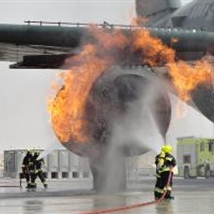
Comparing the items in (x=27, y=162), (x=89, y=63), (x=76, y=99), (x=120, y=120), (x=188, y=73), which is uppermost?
(x=89, y=63)

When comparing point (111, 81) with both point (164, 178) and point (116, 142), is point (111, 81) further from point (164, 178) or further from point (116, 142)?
point (164, 178)

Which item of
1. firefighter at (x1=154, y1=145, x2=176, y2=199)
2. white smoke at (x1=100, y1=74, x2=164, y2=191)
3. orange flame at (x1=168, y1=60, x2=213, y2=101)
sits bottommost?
firefighter at (x1=154, y1=145, x2=176, y2=199)

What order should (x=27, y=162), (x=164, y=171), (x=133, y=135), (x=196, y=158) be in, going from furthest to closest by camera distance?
1. (x=196, y=158)
2. (x=27, y=162)
3. (x=133, y=135)
4. (x=164, y=171)

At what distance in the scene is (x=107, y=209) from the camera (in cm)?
1567

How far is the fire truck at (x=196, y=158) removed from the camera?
4772 cm

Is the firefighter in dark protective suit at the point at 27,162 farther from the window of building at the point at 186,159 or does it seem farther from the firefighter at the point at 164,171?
the window of building at the point at 186,159

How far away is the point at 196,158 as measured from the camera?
49.0m

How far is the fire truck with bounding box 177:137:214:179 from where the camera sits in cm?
4772

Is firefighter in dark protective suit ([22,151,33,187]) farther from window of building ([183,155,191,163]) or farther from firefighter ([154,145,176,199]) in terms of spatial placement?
window of building ([183,155,191,163])

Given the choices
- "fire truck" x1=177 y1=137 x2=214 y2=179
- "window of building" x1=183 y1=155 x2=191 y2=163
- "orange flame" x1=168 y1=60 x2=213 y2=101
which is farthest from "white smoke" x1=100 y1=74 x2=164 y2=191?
"window of building" x1=183 y1=155 x2=191 y2=163

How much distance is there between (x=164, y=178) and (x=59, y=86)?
604cm

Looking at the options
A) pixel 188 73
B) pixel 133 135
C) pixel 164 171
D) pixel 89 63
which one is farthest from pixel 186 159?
pixel 164 171

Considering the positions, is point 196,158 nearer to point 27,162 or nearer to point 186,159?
point 186,159

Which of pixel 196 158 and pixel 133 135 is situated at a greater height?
pixel 133 135
